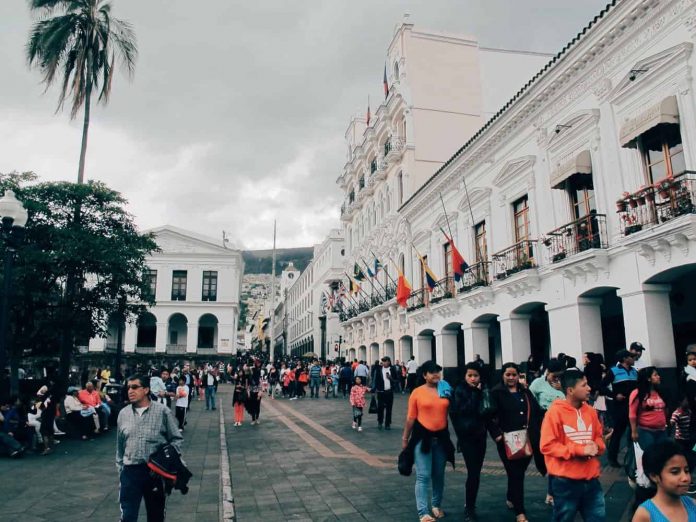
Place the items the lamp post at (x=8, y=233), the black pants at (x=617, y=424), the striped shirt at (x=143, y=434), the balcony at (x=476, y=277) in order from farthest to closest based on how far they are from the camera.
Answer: the balcony at (x=476, y=277) → the lamp post at (x=8, y=233) → the black pants at (x=617, y=424) → the striped shirt at (x=143, y=434)

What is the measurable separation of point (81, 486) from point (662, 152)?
12.7 m

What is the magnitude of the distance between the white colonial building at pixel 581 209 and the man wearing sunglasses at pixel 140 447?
9.97m

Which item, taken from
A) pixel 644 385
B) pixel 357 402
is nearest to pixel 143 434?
pixel 644 385

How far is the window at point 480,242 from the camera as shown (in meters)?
20.0

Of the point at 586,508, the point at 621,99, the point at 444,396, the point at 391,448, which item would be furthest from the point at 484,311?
the point at 586,508

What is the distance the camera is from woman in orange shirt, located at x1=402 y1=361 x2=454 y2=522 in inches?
214

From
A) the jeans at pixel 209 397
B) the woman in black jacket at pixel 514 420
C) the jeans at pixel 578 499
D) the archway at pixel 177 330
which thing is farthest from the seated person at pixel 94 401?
the archway at pixel 177 330

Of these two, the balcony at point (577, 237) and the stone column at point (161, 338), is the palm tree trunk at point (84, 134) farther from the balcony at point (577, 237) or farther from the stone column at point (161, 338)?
the stone column at point (161, 338)

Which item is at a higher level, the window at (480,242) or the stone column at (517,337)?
the window at (480,242)

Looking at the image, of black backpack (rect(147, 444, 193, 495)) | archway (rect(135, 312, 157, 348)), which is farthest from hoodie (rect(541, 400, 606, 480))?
archway (rect(135, 312, 157, 348))

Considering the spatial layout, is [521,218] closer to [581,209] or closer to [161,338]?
[581,209]

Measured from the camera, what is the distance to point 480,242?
20500mm

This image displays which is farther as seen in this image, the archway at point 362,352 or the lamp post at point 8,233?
the archway at point 362,352

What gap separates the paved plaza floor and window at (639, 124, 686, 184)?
6.96 m
